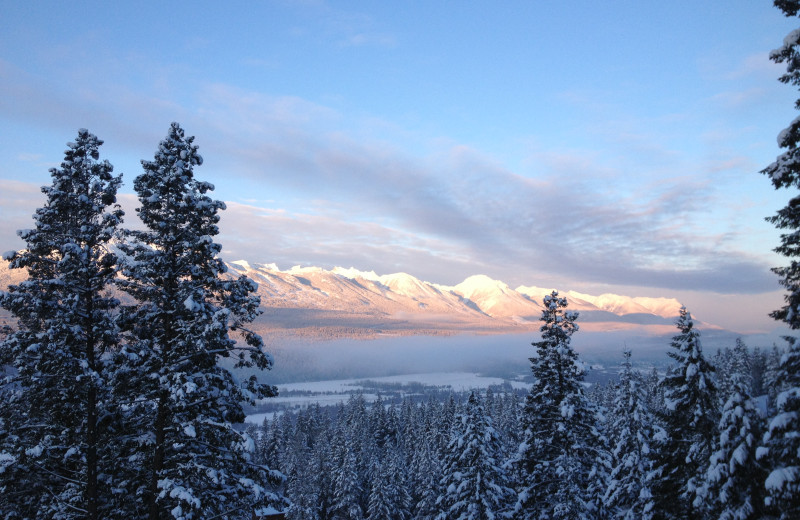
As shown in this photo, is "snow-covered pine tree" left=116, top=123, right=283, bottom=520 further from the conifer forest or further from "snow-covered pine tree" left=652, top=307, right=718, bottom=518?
"snow-covered pine tree" left=652, top=307, right=718, bottom=518

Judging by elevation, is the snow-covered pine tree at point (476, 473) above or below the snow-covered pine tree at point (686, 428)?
below

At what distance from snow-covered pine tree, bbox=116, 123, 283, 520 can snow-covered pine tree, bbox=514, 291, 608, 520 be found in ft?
41.8

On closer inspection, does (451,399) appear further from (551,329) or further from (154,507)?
(154,507)

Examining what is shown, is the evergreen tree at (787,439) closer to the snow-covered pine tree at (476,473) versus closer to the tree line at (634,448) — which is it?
the tree line at (634,448)

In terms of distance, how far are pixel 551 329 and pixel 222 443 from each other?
595 inches

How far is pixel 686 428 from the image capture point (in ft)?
55.6

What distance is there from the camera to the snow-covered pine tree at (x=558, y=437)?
19.1 metres

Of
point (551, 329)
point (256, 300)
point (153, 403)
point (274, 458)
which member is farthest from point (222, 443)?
point (274, 458)

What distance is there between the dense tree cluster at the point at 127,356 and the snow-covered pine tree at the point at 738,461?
13.3 m

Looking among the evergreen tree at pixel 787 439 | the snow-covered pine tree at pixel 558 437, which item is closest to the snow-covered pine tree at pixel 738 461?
the evergreen tree at pixel 787 439

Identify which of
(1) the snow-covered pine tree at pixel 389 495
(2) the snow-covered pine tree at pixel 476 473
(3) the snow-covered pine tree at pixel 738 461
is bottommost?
(1) the snow-covered pine tree at pixel 389 495

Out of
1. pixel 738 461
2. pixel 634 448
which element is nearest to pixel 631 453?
pixel 634 448

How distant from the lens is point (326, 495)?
60.9 m

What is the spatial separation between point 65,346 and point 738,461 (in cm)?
1939
